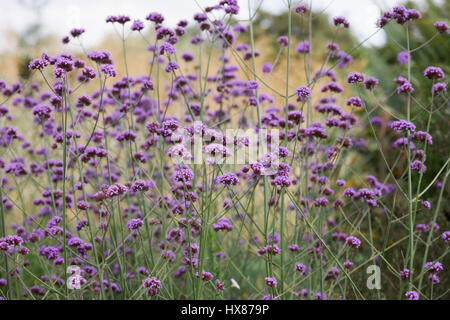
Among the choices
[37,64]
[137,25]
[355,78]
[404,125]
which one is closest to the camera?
[37,64]

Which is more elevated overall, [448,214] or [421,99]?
[421,99]

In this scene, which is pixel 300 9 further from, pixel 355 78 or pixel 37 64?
pixel 37 64

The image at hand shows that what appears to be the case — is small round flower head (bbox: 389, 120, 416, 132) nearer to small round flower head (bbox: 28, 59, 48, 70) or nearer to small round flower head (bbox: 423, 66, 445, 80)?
small round flower head (bbox: 423, 66, 445, 80)

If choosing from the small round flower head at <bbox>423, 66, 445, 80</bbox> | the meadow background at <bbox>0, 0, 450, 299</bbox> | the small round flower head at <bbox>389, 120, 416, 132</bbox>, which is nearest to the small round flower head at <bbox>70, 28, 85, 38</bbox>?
the meadow background at <bbox>0, 0, 450, 299</bbox>

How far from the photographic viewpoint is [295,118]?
8.42 feet

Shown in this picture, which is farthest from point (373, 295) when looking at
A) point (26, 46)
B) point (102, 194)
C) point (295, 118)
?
point (26, 46)

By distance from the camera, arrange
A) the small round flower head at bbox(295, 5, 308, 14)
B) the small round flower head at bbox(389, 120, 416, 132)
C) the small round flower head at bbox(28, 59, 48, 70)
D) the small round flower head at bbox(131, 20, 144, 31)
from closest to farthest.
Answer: the small round flower head at bbox(28, 59, 48, 70), the small round flower head at bbox(389, 120, 416, 132), the small round flower head at bbox(131, 20, 144, 31), the small round flower head at bbox(295, 5, 308, 14)

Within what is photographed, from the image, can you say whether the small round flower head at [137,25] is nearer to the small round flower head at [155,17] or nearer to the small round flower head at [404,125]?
the small round flower head at [155,17]

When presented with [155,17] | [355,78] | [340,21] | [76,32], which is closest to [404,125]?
[355,78]

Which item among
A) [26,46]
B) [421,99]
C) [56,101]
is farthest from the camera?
[26,46]

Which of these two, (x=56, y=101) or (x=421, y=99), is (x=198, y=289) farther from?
(x=421, y=99)
